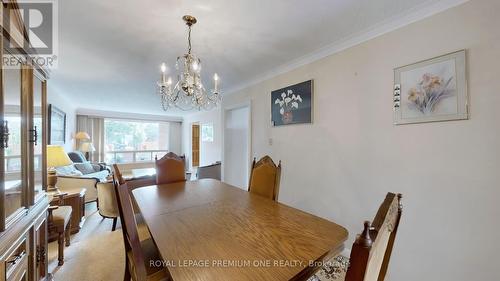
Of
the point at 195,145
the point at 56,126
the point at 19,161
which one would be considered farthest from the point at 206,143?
the point at 19,161

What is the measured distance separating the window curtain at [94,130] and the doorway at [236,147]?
4970mm

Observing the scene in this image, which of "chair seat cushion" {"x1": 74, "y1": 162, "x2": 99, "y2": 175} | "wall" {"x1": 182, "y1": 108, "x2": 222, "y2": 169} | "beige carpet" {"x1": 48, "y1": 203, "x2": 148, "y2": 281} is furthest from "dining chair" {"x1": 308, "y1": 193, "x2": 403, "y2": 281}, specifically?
"chair seat cushion" {"x1": 74, "y1": 162, "x2": 99, "y2": 175}

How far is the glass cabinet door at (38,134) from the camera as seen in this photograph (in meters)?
1.29

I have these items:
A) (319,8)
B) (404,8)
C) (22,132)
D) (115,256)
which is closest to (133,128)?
(115,256)

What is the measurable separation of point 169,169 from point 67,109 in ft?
14.9

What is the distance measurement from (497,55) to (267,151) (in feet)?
7.93

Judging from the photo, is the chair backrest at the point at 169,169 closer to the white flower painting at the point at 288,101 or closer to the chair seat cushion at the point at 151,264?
the chair seat cushion at the point at 151,264

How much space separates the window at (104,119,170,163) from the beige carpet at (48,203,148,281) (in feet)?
15.7

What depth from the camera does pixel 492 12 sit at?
1314 mm

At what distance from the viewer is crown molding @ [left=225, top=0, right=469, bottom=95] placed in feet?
5.00

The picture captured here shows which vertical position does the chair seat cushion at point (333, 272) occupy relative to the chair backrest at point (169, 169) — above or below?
below

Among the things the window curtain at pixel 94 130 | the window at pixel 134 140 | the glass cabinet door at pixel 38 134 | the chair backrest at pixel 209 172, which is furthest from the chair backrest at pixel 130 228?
the window at pixel 134 140

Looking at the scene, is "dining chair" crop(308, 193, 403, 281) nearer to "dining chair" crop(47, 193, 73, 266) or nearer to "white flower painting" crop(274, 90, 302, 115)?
"white flower painting" crop(274, 90, 302, 115)

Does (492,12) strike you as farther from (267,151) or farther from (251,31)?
(267,151)
